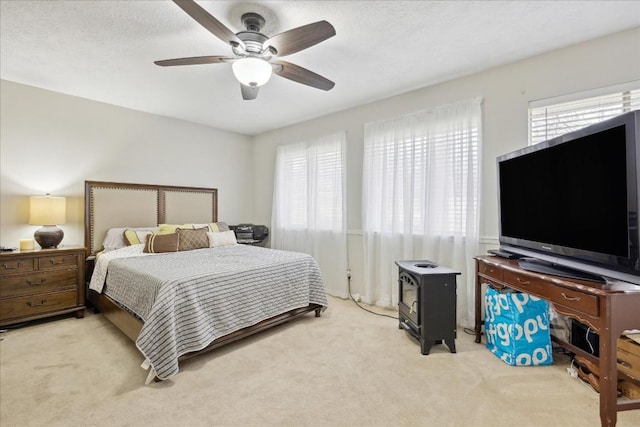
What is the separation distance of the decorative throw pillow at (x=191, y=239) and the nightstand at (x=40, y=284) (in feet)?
3.28

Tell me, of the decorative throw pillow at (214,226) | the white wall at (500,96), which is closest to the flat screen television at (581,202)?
the white wall at (500,96)

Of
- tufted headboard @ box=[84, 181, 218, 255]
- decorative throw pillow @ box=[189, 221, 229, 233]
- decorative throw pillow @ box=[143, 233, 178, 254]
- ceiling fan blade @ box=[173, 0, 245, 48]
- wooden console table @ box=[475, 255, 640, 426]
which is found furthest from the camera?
decorative throw pillow @ box=[189, 221, 229, 233]

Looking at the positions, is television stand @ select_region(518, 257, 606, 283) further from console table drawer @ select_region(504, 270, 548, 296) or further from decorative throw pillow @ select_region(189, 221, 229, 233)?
decorative throw pillow @ select_region(189, 221, 229, 233)

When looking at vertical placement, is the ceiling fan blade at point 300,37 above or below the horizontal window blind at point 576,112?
above

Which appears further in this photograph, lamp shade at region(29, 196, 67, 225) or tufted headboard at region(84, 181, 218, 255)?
tufted headboard at region(84, 181, 218, 255)

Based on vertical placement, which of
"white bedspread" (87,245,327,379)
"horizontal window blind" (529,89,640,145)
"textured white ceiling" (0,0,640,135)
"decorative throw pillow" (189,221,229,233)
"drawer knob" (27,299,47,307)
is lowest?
"drawer knob" (27,299,47,307)

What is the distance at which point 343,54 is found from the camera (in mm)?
2582

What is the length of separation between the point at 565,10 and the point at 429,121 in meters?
1.36

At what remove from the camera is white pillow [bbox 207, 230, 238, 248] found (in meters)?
4.05

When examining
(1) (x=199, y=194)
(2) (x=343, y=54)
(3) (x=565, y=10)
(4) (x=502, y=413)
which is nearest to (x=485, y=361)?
(4) (x=502, y=413)

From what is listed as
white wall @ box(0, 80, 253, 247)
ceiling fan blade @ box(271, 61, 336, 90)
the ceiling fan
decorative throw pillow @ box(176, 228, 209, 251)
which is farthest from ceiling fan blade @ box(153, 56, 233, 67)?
white wall @ box(0, 80, 253, 247)

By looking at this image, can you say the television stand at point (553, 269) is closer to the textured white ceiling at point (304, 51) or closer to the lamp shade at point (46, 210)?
the textured white ceiling at point (304, 51)

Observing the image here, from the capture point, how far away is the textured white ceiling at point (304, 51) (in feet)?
6.48

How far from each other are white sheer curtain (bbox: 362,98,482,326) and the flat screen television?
0.58 m
